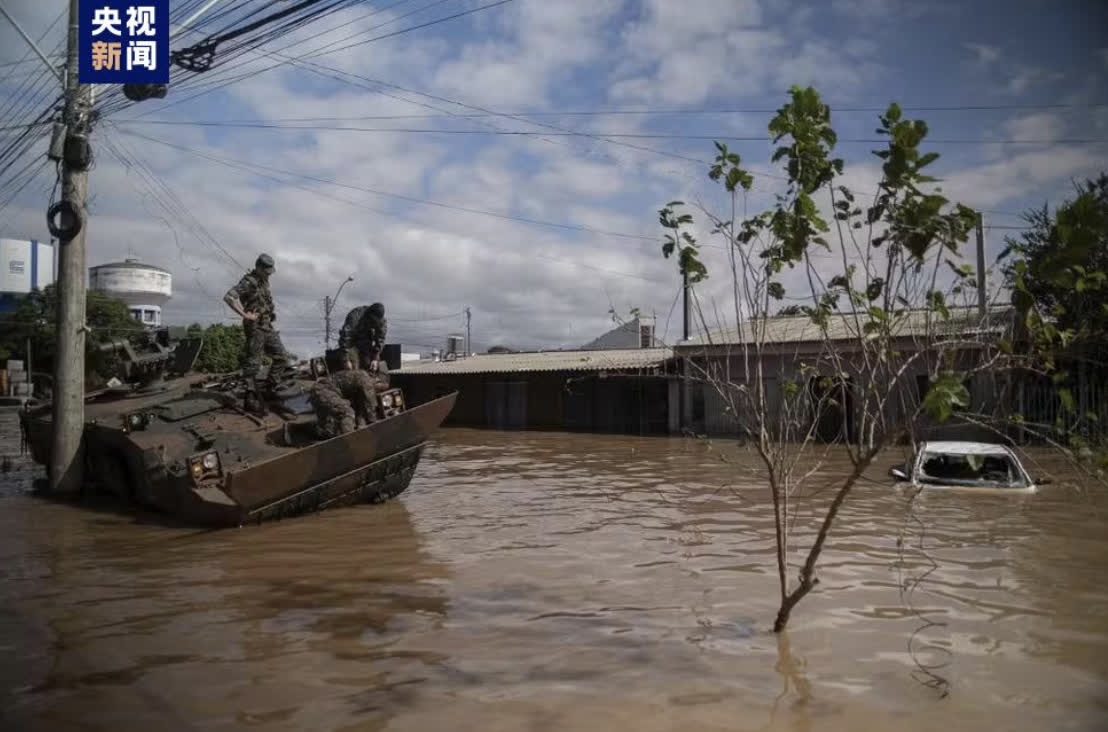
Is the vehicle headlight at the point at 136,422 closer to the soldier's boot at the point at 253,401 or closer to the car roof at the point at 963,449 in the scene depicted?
the soldier's boot at the point at 253,401

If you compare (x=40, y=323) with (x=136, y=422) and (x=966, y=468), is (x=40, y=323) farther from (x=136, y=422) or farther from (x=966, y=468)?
(x=966, y=468)

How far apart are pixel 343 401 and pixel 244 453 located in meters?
1.23

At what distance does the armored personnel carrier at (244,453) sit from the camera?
8.52m

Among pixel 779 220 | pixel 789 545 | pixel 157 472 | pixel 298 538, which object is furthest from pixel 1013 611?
pixel 157 472

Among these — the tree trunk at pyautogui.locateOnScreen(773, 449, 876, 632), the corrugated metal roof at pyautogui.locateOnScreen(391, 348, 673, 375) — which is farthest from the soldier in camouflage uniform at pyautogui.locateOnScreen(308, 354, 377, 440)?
the corrugated metal roof at pyautogui.locateOnScreen(391, 348, 673, 375)

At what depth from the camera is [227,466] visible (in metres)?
8.95

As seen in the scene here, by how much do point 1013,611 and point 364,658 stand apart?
4326 mm

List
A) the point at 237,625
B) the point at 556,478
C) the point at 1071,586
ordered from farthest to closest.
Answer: the point at 556,478 < the point at 1071,586 < the point at 237,625

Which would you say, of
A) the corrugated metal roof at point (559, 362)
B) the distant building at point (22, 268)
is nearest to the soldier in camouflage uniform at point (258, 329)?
the corrugated metal roof at point (559, 362)

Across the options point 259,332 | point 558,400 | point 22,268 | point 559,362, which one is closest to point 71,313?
point 259,332

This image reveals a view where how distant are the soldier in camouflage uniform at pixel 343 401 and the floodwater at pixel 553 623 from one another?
3.69 ft

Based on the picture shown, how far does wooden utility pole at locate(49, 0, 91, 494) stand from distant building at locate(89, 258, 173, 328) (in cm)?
4670

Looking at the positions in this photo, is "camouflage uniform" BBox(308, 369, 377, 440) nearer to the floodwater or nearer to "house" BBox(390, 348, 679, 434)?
the floodwater

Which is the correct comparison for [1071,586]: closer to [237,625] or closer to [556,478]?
[237,625]
